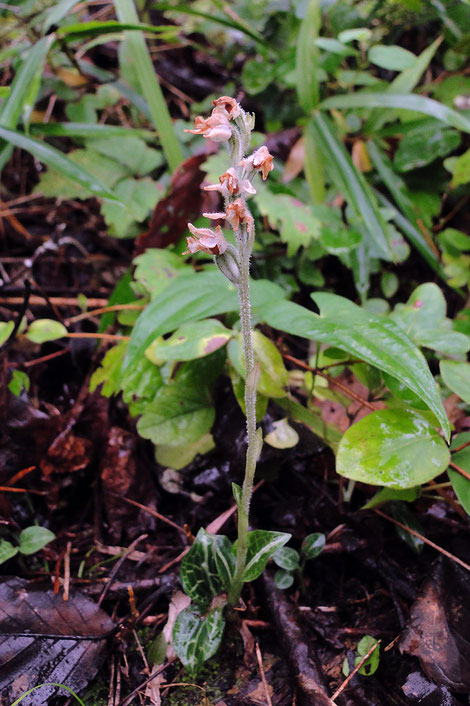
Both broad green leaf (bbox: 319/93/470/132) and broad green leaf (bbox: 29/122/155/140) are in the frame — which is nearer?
broad green leaf (bbox: 319/93/470/132)

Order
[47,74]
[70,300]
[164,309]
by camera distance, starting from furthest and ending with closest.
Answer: [47,74] → [70,300] → [164,309]

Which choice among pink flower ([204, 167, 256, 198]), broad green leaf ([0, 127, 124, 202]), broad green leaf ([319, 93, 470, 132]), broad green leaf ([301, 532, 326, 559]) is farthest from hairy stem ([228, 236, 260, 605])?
broad green leaf ([319, 93, 470, 132])

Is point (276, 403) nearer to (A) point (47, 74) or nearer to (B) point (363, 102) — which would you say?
(B) point (363, 102)

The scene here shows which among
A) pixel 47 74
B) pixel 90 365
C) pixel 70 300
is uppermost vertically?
pixel 47 74

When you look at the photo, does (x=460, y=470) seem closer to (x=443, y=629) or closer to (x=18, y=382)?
(x=443, y=629)

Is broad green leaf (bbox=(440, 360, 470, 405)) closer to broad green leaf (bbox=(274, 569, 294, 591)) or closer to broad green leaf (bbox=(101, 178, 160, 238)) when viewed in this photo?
broad green leaf (bbox=(274, 569, 294, 591))

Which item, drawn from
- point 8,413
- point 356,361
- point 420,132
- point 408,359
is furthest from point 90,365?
point 420,132
